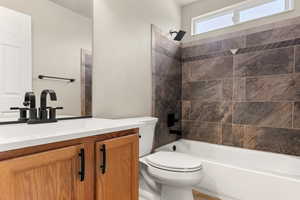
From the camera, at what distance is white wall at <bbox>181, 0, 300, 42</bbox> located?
2032mm

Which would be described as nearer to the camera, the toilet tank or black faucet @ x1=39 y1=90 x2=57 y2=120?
black faucet @ x1=39 y1=90 x2=57 y2=120

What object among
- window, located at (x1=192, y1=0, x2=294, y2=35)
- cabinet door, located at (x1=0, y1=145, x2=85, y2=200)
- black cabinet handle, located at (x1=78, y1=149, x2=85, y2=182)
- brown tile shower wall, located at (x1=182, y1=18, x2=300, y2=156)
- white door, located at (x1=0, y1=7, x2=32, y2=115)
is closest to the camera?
cabinet door, located at (x1=0, y1=145, x2=85, y2=200)

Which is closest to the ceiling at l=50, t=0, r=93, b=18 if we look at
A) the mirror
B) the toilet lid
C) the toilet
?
the mirror

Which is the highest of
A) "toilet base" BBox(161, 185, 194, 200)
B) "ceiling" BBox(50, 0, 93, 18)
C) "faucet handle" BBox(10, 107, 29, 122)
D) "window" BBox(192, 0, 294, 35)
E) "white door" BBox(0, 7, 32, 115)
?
"window" BBox(192, 0, 294, 35)

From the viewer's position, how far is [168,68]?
246 centimetres

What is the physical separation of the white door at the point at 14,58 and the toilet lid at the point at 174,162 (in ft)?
3.62

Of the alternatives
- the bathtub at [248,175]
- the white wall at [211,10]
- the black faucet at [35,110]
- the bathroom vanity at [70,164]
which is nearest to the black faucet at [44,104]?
the black faucet at [35,110]

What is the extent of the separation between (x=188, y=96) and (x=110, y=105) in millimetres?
1433

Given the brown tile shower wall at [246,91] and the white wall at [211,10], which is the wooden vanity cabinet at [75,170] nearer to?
the brown tile shower wall at [246,91]

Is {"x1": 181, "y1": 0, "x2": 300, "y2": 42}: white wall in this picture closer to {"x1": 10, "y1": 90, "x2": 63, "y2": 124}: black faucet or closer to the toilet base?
the toilet base

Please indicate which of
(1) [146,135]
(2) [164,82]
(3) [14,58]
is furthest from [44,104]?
(2) [164,82]

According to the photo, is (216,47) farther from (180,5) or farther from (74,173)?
(74,173)

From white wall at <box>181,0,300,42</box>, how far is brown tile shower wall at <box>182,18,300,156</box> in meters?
0.12

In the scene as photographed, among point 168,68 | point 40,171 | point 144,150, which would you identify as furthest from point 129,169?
point 168,68
